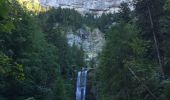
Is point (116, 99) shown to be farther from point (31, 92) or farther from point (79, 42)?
point (79, 42)

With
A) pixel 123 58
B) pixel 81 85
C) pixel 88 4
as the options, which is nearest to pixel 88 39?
pixel 88 4

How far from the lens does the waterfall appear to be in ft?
192

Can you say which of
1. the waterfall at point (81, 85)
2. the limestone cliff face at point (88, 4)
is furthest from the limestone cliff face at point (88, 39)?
the waterfall at point (81, 85)

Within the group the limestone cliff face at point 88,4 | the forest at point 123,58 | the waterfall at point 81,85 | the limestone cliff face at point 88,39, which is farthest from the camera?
the limestone cliff face at point 88,4

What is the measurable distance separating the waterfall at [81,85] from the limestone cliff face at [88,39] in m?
51.9

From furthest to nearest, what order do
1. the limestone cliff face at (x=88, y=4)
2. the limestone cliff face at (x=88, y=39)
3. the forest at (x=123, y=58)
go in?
the limestone cliff face at (x=88, y=4) < the limestone cliff face at (x=88, y=39) < the forest at (x=123, y=58)

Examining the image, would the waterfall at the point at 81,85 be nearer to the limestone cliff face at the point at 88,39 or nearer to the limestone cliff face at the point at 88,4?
the limestone cliff face at the point at 88,39

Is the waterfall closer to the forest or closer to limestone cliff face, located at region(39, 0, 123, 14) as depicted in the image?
the forest

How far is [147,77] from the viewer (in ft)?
78.9

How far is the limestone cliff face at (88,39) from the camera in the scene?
391 ft

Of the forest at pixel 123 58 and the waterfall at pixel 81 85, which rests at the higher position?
the forest at pixel 123 58

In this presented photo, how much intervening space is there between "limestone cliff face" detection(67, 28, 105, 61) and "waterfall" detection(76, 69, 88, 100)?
51.9m

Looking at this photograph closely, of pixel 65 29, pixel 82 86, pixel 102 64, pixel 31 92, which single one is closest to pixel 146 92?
pixel 102 64

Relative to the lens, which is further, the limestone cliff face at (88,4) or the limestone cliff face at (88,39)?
the limestone cliff face at (88,4)
